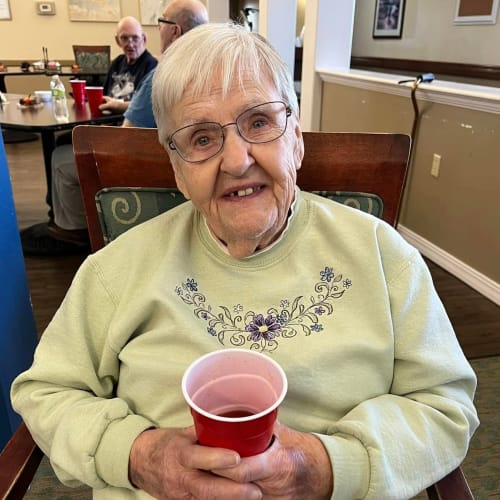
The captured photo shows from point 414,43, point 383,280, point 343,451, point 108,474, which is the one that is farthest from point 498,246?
point 414,43

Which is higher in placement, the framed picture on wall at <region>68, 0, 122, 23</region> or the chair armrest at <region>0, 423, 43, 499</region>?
the framed picture on wall at <region>68, 0, 122, 23</region>

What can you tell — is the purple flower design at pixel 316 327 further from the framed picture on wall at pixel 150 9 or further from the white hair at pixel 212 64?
the framed picture on wall at pixel 150 9

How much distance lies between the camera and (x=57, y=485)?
1.60 metres

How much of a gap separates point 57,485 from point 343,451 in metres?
1.20

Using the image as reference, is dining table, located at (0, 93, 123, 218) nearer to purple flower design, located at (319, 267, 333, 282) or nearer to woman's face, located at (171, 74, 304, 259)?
woman's face, located at (171, 74, 304, 259)

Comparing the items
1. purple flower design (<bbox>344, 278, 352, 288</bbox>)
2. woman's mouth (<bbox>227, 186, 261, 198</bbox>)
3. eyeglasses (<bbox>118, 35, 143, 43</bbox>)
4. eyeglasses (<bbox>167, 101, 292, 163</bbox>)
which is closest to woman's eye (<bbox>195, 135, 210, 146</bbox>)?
eyeglasses (<bbox>167, 101, 292, 163</bbox>)

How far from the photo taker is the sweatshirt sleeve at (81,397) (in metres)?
0.83

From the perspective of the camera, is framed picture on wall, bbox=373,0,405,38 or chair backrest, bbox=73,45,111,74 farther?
chair backrest, bbox=73,45,111,74

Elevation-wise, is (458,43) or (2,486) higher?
(458,43)

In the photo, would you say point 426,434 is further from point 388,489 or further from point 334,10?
point 334,10

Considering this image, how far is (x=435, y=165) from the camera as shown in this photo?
10.1 feet

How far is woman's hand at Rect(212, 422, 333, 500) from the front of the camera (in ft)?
2.19

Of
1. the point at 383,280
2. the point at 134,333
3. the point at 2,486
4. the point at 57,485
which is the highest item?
the point at 383,280

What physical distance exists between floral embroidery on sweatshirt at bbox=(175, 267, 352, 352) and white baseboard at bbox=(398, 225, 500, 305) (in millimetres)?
2170
